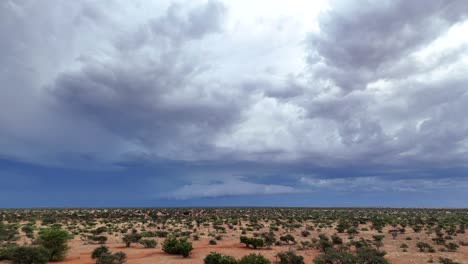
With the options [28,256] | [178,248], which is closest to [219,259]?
[178,248]

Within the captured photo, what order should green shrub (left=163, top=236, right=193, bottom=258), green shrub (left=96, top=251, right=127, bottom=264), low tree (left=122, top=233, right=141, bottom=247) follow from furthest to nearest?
low tree (left=122, top=233, right=141, bottom=247), green shrub (left=163, top=236, right=193, bottom=258), green shrub (left=96, top=251, right=127, bottom=264)

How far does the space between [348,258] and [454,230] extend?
32.1m

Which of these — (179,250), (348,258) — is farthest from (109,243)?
(348,258)

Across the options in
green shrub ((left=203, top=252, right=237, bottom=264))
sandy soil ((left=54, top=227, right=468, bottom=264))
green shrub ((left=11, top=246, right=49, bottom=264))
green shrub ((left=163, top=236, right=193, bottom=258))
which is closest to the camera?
green shrub ((left=203, top=252, right=237, bottom=264))

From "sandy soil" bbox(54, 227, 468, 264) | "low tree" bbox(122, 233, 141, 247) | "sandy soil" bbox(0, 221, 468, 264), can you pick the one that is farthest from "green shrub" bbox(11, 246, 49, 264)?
A: "low tree" bbox(122, 233, 141, 247)

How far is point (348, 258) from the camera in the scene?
882 inches

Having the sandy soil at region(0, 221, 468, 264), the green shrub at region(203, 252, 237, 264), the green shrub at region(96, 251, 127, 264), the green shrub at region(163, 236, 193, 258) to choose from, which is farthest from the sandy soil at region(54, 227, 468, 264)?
the green shrub at region(203, 252, 237, 264)

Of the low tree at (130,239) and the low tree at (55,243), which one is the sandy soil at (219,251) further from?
the low tree at (55,243)

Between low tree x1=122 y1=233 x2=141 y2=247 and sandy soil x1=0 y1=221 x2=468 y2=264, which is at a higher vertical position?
low tree x1=122 y1=233 x2=141 y2=247

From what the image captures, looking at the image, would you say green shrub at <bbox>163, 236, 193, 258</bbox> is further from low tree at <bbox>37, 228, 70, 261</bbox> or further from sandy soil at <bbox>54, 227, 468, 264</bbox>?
low tree at <bbox>37, 228, 70, 261</bbox>

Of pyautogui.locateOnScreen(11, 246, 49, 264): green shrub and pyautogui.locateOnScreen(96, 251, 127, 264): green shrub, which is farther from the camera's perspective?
pyautogui.locateOnScreen(96, 251, 127, 264): green shrub

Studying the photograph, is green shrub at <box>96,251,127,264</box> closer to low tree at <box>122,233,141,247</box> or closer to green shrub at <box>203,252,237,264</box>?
green shrub at <box>203,252,237,264</box>

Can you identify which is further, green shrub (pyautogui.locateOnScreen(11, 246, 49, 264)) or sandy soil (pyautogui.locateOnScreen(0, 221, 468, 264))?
sandy soil (pyautogui.locateOnScreen(0, 221, 468, 264))

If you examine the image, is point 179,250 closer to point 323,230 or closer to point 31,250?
point 31,250
